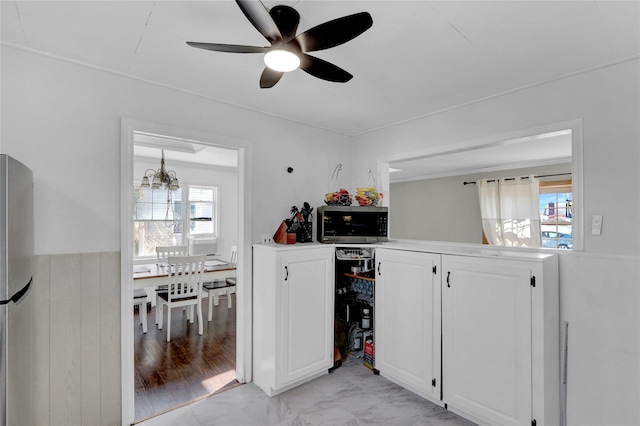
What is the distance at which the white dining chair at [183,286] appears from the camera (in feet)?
12.3

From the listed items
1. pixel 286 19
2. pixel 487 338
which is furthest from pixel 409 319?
pixel 286 19

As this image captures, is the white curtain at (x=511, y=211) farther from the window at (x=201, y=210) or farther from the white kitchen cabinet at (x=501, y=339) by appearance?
the window at (x=201, y=210)

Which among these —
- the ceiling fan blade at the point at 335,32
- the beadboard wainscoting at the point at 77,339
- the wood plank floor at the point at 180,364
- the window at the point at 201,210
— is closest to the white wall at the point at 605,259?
the ceiling fan blade at the point at 335,32

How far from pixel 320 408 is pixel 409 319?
98cm

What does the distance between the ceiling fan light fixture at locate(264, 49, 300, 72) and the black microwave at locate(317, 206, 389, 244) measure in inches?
61.8

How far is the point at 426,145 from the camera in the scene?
296cm

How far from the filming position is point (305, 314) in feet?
8.84

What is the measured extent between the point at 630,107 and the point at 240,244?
2.91m

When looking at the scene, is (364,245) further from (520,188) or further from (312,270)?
(520,188)

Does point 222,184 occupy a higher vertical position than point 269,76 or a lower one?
lower

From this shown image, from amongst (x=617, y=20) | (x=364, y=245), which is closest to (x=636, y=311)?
(x=617, y=20)

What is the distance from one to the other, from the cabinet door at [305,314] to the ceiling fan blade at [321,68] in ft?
4.65

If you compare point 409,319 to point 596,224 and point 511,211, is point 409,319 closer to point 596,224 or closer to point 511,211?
point 596,224

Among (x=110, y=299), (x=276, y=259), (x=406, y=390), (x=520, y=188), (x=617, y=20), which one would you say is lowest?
(x=406, y=390)
